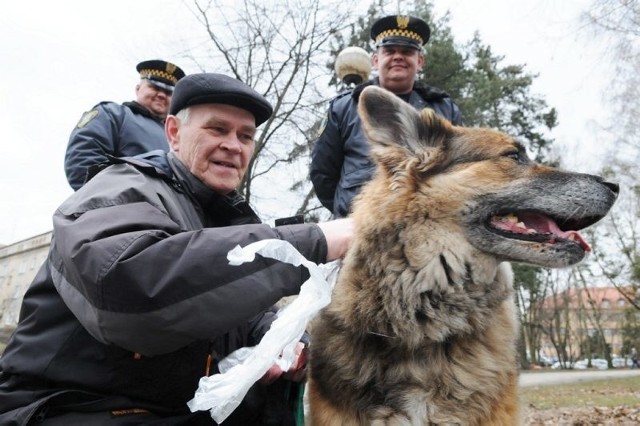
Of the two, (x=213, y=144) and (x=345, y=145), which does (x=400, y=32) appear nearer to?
(x=345, y=145)

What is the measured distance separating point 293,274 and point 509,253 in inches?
46.3

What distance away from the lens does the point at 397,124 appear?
8.79ft

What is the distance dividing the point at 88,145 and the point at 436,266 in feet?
9.83

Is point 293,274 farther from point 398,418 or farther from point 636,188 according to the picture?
point 636,188

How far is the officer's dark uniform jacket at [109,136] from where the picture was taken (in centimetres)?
408

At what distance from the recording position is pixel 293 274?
5.94 feet

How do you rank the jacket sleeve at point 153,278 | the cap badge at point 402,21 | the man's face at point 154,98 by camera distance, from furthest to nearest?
the man's face at point 154,98, the cap badge at point 402,21, the jacket sleeve at point 153,278

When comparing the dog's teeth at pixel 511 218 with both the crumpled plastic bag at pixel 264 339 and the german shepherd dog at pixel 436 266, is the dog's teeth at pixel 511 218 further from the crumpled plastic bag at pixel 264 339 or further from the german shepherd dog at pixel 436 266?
the crumpled plastic bag at pixel 264 339

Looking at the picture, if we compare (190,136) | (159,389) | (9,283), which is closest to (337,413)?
(159,389)

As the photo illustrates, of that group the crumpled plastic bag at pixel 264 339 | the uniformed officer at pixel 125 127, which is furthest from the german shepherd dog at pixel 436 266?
the uniformed officer at pixel 125 127

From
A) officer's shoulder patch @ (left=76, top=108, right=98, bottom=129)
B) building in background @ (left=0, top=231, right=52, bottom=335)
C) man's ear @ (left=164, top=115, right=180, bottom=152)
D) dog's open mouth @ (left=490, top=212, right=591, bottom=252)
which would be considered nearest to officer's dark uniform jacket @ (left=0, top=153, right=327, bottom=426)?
man's ear @ (left=164, top=115, right=180, bottom=152)

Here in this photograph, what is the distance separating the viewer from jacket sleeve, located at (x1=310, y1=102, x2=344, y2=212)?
4316mm

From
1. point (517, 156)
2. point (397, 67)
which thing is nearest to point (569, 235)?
point (517, 156)

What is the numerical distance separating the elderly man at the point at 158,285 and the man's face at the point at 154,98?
2.30 meters
